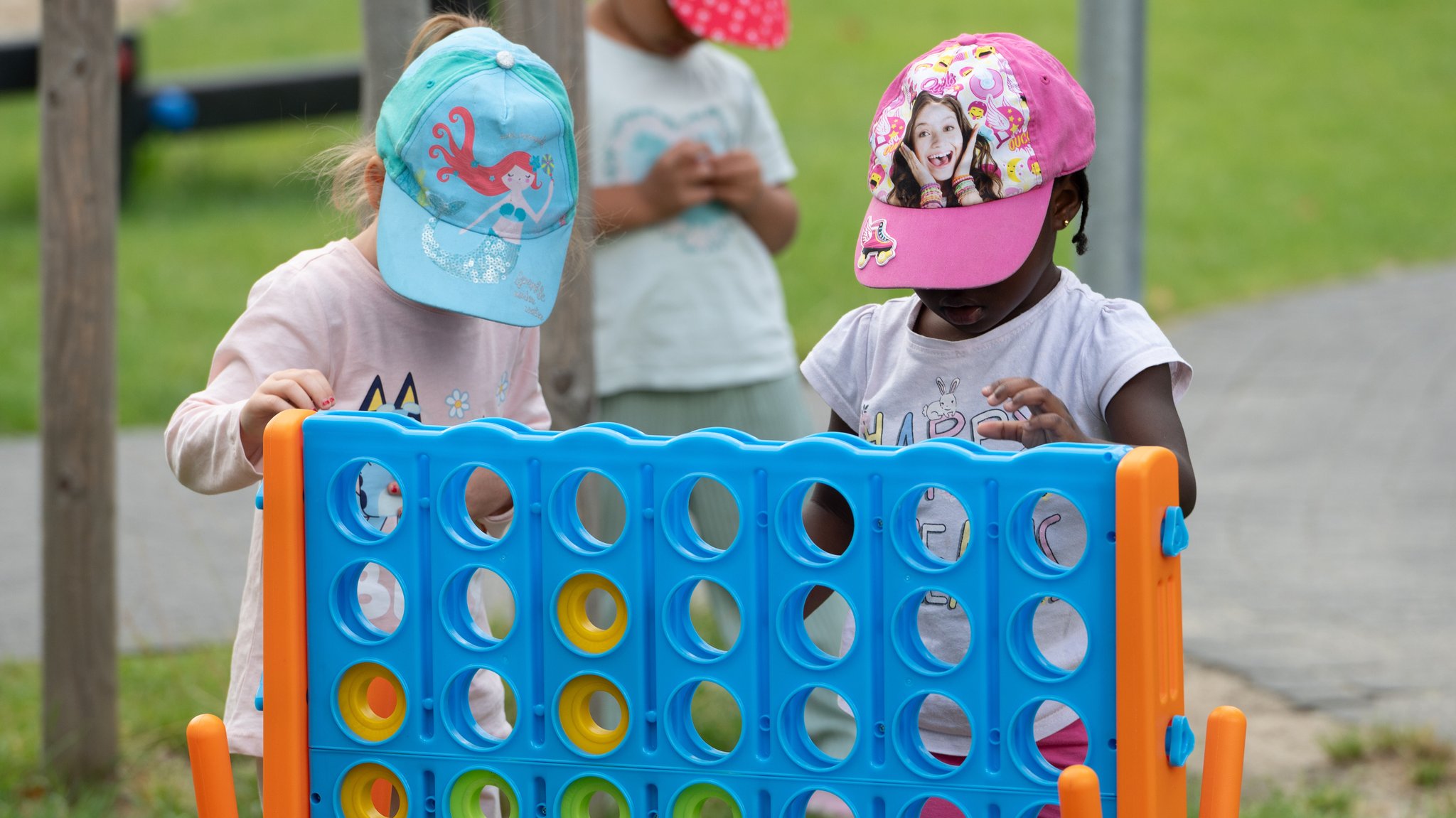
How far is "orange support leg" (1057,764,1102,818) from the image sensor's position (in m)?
1.47

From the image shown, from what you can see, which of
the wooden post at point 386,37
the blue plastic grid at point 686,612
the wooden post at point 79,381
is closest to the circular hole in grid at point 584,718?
the blue plastic grid at point 686,612

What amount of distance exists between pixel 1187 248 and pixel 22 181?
7961 millimetres

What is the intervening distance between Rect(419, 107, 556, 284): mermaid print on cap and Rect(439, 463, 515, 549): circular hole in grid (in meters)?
0.24

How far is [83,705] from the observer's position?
11.0 feet

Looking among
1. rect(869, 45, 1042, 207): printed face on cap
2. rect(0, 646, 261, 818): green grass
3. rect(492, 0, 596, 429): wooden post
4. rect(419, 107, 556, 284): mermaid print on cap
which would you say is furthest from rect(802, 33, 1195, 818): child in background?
rect(0, 646, 261, 818): green grass

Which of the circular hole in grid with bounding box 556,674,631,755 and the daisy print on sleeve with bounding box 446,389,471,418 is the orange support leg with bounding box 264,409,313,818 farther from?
the daisy print on sleeve with bounding box 446,389,471,418

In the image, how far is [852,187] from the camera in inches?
414

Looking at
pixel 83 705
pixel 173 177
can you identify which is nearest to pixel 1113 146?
pixel 83 705

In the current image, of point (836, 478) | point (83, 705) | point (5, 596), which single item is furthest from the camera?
point (5, 596)

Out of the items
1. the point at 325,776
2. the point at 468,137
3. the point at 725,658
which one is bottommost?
the point at 325,776

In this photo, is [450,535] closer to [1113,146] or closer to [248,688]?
[248,688]

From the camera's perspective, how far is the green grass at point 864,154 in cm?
848

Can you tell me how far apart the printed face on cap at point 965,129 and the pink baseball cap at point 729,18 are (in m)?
1.20

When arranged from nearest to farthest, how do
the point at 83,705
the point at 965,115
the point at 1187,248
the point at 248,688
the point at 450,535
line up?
the point at 450,535
the point at 965,115
the point at 248,688
the point at 83,705
the point at 1187,248
